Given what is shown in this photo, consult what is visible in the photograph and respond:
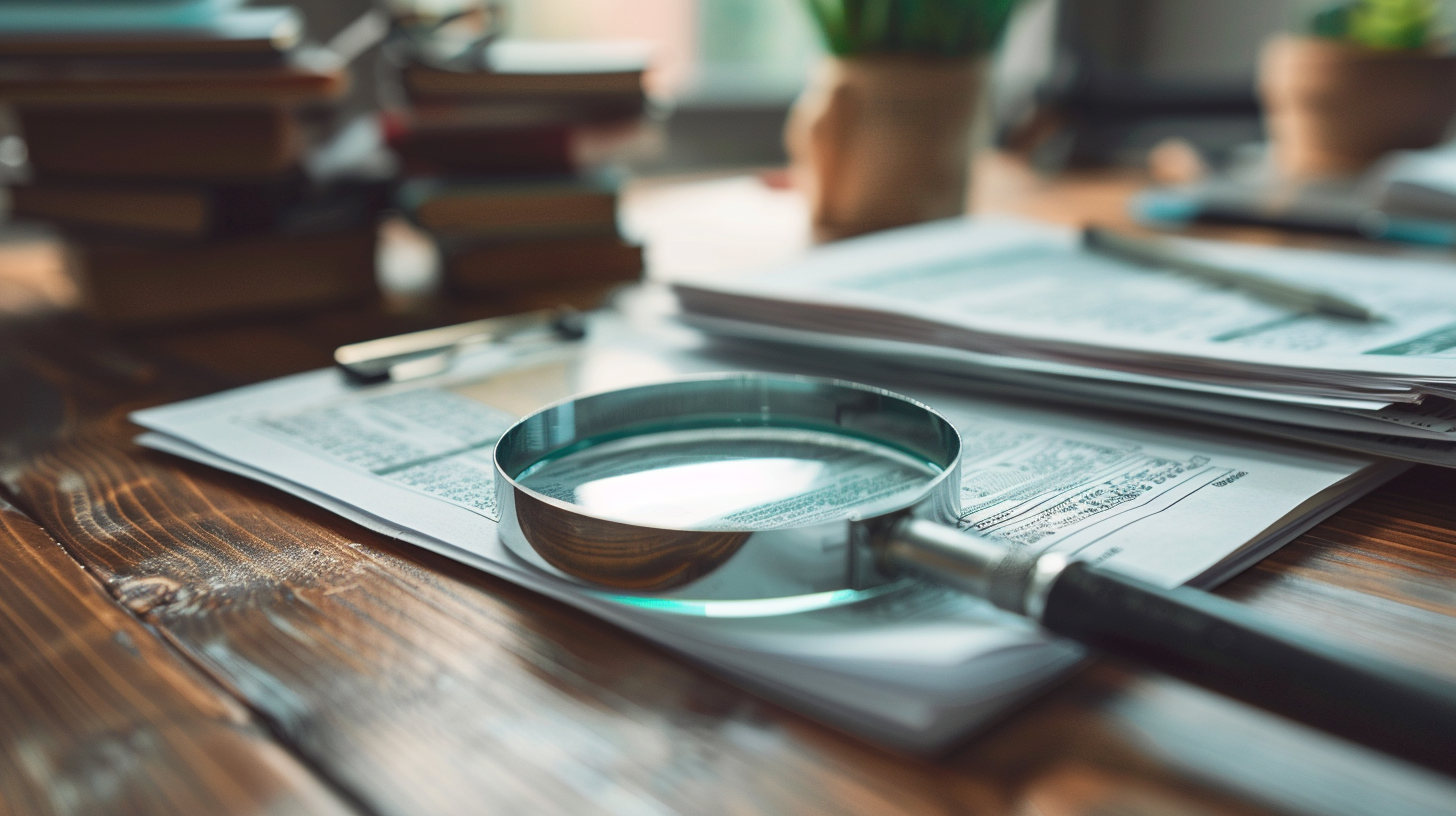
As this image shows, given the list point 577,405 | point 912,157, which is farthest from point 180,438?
point 912,157

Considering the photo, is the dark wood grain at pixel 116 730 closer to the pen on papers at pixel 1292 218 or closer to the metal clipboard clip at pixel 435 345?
the metal clipboard clip at pixel 435 345

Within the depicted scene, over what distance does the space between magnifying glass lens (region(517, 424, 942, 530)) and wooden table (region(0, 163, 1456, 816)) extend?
6 centimetres

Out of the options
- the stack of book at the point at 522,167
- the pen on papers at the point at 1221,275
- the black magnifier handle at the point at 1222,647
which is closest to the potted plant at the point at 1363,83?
the pen on papers at the point at 1221,275

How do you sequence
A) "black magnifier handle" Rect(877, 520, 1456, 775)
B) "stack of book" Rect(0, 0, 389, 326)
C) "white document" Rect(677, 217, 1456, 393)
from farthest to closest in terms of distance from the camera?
1. "stack of book" Rect(0, 0, 389, 326)
2. "white document" Rect(677, 217, 1456, 393)
3. "black magnifier handle" Rect(877, 520, 1456, 775)

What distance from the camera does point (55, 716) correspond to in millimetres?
342

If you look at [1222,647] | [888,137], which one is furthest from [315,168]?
[1222,647]

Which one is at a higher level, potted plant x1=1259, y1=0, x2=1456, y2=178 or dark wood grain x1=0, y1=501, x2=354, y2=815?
potted plant x1=1259, y1=0, x2=1456, y2=178

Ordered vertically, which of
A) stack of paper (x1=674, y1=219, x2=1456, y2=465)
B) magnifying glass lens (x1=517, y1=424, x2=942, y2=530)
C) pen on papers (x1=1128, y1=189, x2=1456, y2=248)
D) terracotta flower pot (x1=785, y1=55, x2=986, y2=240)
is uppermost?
terracotta flower pot (x1=785, y1=55, x2=986, y2=240)

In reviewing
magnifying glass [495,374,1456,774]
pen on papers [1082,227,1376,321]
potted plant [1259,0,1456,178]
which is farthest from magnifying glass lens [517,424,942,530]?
potted plant [1259,0,1456,178]

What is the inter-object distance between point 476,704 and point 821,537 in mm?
126

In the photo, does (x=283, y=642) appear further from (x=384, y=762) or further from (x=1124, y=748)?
(x=1124, y=748)

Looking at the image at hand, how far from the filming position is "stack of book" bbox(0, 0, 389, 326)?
0.83 m

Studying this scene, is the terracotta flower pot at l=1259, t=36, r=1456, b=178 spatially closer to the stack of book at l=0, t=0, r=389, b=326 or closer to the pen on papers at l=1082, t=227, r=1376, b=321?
the pen on papers at l=1082, t=227, r=1376, b=321

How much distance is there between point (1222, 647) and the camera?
30 centimetres
